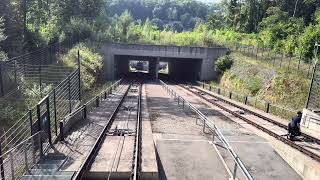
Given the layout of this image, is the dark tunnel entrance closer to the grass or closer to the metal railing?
the grass

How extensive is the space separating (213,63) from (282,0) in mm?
24210

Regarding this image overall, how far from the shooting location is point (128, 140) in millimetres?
13828

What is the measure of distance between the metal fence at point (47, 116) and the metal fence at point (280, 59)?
1849 centimetres

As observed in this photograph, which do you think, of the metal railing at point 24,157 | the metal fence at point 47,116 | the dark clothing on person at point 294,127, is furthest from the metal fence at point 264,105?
the metal railing at point 24,157

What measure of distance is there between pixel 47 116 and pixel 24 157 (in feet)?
7.50

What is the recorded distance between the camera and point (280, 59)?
35281 millimetres

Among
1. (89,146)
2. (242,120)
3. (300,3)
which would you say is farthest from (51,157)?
(300,3)

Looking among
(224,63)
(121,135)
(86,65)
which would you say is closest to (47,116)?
(121,135)

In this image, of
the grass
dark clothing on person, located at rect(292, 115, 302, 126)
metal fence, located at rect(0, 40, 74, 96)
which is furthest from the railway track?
metal fence, located at rect(0, 40, 74, 96)

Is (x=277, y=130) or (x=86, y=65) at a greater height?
(x=86, y=65)

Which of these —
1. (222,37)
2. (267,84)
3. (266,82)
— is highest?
(222,37)

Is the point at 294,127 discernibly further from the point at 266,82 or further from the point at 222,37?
the point at 222,37

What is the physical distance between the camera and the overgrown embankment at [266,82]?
2473 cm

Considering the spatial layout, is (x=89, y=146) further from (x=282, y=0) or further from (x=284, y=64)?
(x=282, y=0)
